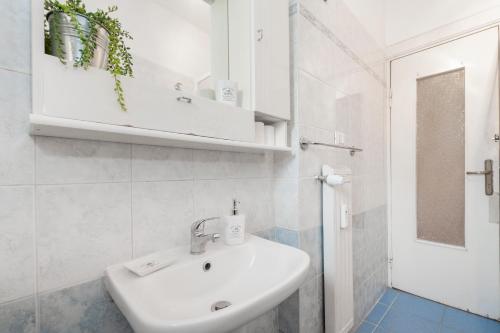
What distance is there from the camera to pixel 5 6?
0.54 metres

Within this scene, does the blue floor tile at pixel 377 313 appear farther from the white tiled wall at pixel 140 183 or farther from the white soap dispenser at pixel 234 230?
the white soap dispenser at pixel 234 230

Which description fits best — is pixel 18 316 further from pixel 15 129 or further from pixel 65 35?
pixel 65 35

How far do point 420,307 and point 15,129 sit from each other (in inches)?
97.9

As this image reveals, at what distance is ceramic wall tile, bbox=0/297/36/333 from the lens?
530 mm

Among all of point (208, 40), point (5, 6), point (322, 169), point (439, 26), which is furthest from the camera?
point (439, 26)

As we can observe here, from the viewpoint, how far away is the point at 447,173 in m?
1.75

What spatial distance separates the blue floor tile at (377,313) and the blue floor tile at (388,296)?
0.21 feet

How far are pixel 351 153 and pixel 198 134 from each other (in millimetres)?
1156

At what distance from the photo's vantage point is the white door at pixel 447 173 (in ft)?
5.28

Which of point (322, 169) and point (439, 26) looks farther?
point (439, 26)

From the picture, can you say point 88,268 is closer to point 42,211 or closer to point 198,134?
point 42,211

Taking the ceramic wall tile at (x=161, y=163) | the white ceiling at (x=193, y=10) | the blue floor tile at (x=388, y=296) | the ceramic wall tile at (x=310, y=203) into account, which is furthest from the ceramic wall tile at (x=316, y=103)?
the blue floor tile at (x=388, y=296)

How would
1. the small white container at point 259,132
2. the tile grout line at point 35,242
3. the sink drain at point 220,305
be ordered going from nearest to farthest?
the tile grout line at point 35,242
the sink drain at point 220,305
the small white container at point 259,132

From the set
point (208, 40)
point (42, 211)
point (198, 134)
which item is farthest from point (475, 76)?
point (42, 211)
